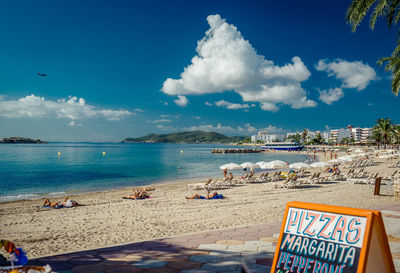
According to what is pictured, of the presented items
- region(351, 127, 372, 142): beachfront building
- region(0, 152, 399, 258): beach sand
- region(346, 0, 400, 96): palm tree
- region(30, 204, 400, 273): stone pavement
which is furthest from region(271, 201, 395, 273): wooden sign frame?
region(351, 127, 372, 142): beachfront building

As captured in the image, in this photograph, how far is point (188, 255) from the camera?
4609mm

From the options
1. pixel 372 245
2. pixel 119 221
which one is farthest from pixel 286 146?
pixel 372 245

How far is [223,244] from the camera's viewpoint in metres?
5.15

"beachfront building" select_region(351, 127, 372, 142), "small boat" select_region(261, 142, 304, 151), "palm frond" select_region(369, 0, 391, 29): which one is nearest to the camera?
"palm frond" select_region(369, 0, 391, 29)

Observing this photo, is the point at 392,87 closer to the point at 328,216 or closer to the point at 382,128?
the point at 328,216

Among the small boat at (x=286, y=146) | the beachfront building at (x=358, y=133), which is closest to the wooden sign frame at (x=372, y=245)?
the small boat at (x=286, y=146)

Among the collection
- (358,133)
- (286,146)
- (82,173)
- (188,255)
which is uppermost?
(358,133)

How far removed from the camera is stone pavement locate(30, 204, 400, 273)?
4.07m

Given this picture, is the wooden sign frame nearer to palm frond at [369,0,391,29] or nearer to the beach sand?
the beach sand

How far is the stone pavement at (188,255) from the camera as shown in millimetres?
4066

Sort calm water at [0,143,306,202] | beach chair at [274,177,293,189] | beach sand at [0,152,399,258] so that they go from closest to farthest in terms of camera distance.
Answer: beach sand at [0,152,399,258], beach chair at [274,177,293,189], calm water at [0,143,306,202]

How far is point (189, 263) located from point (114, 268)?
1.17m

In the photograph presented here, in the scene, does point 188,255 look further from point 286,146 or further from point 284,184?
point 286,146

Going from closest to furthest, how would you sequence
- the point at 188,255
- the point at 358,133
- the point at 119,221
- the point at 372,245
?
the point at 372,245
the point at 188,255
the point at 119,221
the point at 358,133
